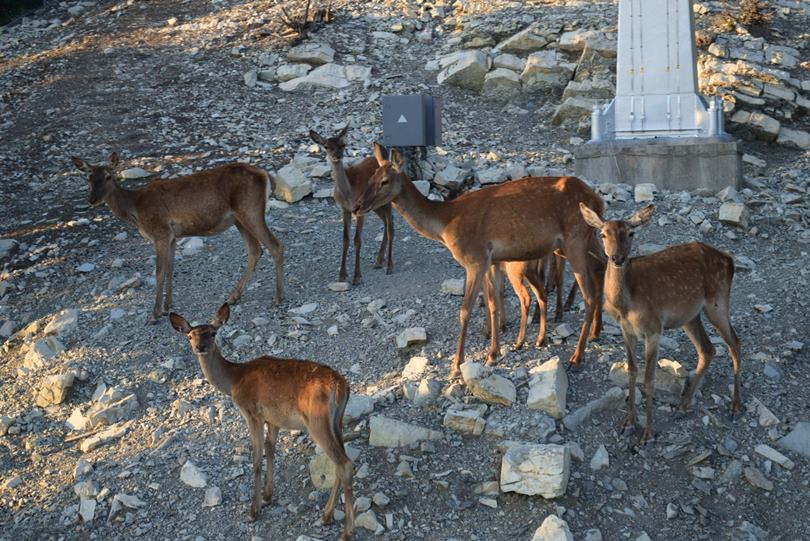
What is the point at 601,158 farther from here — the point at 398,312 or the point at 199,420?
the point at 199,420

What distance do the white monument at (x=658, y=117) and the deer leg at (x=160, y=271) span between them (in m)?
8.01

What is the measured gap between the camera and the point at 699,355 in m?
8.66

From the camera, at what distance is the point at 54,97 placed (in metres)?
20.7

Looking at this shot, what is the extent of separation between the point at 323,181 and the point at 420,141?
219 centimetres

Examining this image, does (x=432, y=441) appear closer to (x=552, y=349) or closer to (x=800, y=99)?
(x=552, y=349)

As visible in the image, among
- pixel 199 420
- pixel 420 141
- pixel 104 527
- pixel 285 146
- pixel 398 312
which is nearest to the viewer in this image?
pixel 104 527

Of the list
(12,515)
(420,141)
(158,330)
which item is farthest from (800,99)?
(12,515)

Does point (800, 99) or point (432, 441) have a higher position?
point (432, 441)

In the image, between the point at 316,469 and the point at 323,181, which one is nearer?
the point at 316,469

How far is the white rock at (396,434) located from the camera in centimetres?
793

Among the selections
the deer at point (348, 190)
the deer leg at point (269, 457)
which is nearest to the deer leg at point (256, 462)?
the deer leg at point (269, 457)

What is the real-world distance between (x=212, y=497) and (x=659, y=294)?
14.1ft

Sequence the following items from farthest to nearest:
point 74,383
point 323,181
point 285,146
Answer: point 285,146
point 323,181
point 74,383

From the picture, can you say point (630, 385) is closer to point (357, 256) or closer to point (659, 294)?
point (659, 294)
